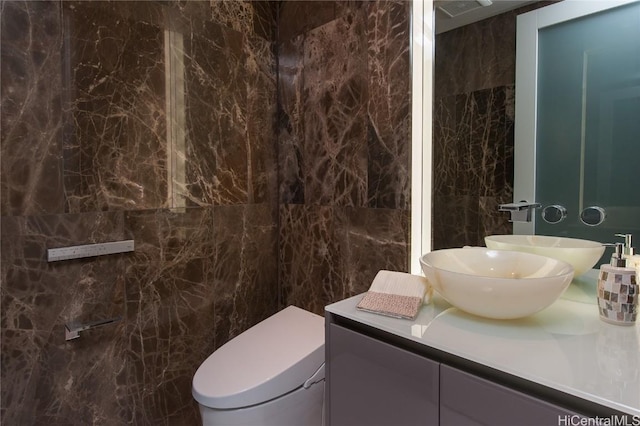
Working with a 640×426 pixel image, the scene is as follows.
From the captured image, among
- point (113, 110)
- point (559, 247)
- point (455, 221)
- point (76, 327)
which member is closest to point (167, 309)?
point (76, 327)

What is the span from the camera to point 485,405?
67cm

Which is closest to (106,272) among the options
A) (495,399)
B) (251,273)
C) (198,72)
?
(251,273)

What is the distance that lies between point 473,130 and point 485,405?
3.06 ft

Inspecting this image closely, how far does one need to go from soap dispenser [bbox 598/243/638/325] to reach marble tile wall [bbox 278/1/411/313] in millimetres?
622

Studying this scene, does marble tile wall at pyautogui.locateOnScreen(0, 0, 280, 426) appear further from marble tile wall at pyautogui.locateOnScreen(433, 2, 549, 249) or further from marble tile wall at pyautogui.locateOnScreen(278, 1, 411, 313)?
marble tile wall at pyautogui.locateOnScreen(433, 2, 549, 249)

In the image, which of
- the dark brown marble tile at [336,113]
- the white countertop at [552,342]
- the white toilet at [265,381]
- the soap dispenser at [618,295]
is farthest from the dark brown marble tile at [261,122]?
the soap dispenser at [618,295]

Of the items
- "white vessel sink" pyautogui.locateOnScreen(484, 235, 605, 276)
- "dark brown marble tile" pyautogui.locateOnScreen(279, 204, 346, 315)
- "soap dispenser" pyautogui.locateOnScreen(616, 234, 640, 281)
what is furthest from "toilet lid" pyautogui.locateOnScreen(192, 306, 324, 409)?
"soap dispenser" pyautogui.locateOnScreen(616, 234, 640, 281)

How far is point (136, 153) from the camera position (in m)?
1.40

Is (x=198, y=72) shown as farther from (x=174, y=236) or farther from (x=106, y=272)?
(x=106, y=272)

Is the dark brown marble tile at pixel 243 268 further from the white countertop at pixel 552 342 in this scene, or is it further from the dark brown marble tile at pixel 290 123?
the white countertop at pixel 552 342

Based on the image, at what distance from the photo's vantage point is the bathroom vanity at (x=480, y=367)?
1.98ft

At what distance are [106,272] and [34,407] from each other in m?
0.49

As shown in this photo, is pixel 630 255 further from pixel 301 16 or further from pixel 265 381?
pixel 301 16

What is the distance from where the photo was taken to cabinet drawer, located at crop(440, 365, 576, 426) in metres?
0.61
